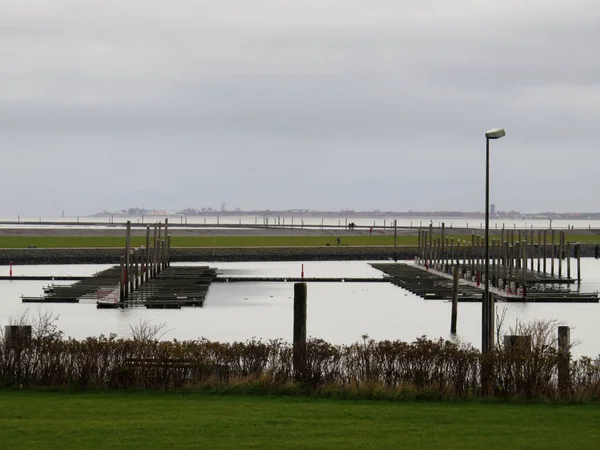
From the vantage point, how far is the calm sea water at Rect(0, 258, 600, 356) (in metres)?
39.1

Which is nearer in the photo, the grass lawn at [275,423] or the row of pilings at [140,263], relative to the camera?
the grass lawn at [275,423]

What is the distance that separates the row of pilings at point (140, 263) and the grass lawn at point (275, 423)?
3118 cm

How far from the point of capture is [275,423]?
15438 mm

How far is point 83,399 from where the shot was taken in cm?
1736

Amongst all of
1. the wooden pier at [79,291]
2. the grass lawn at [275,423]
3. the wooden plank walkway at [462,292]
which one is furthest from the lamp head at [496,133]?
the wooden pier at [79,291]

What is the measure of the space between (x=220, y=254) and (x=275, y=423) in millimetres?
74123

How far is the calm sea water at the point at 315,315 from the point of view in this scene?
A: 1539 inches

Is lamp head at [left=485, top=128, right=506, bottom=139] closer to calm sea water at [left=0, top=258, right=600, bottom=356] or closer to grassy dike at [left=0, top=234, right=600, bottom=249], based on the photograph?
calm sea water at [left=0, top=258, right=600, bottom=356]

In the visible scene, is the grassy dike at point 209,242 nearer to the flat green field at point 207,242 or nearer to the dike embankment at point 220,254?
the flat green field at point 207,242

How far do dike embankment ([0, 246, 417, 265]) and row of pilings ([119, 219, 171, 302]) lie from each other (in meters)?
14.7

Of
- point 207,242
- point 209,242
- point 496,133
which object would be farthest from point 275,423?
point 209,242

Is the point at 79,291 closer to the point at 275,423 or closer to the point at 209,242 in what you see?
the point at 275,423

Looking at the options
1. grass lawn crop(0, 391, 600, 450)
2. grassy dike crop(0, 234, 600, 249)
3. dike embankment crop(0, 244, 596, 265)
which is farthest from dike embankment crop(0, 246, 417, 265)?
grass lawn crop(0, 391, 600, 450)

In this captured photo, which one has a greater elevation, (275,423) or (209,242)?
(209,242)
